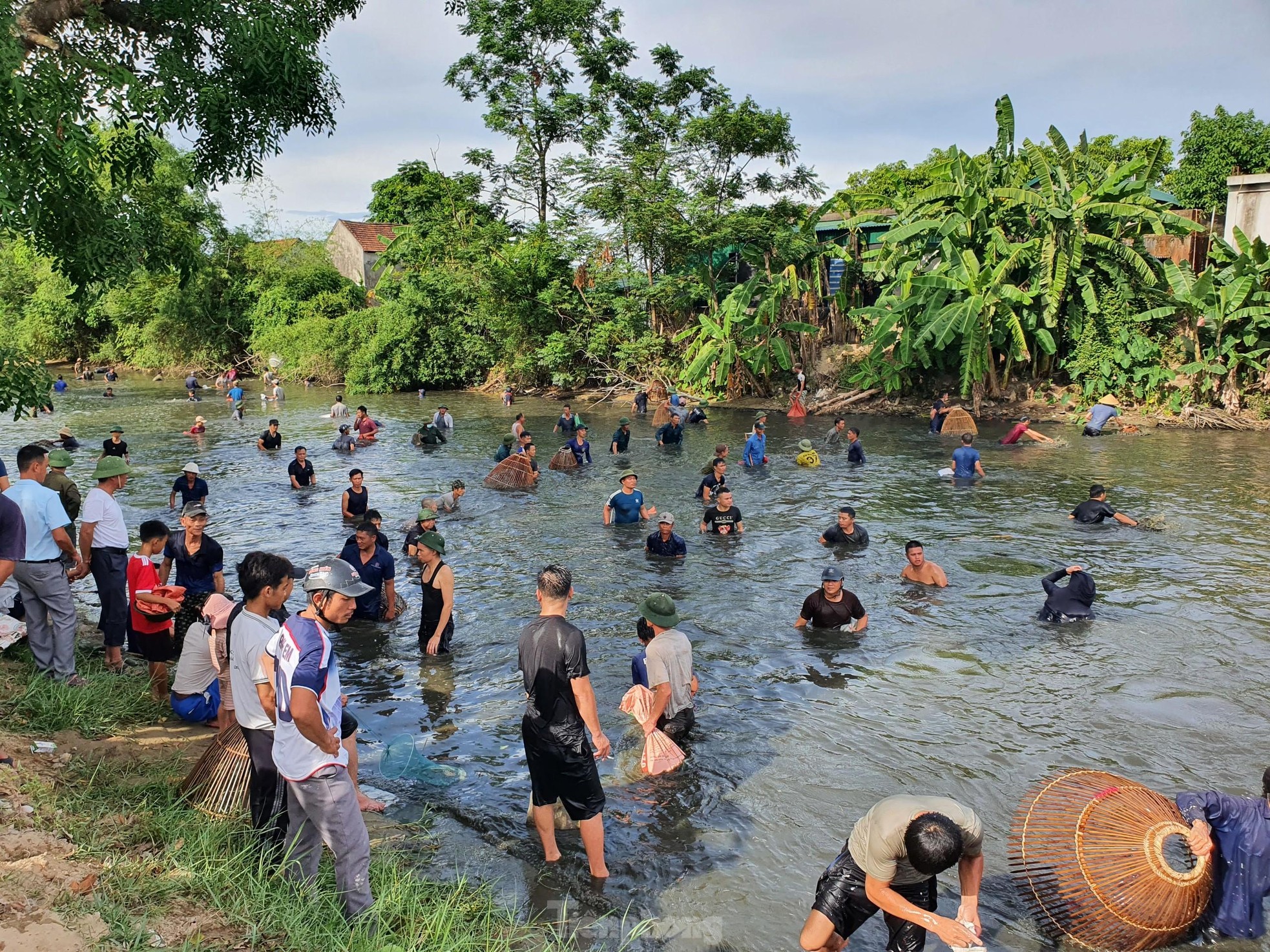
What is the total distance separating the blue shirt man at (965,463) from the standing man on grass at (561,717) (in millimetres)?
14792

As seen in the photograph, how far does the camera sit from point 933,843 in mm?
4047

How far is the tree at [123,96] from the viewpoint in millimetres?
7430

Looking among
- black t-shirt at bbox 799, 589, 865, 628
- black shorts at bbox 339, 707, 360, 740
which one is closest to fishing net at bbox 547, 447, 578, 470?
black t-shirt at bbox 799, 589, 865, 628

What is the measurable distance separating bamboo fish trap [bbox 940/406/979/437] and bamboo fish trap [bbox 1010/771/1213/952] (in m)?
20.8

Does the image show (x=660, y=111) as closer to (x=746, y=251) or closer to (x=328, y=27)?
(x=746, y=251)

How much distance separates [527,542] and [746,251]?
69.9ft

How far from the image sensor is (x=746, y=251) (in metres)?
33.1

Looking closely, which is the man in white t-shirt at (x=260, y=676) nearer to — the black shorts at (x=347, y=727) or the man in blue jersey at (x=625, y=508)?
the black shorts at (x=347, y=727)

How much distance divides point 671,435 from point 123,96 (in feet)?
54.0

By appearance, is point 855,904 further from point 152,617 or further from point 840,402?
point 840,402

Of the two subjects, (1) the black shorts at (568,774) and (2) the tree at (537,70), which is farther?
(2) the tree at (537,70)

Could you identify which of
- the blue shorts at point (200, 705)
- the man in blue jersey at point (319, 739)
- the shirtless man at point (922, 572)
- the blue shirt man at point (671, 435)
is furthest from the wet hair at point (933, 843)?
the blue shirt man at point (671, 435)

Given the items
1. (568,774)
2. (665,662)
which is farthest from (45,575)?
(665,662)

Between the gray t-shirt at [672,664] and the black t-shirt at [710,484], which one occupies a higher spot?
the black t-shirt at [710,484]
